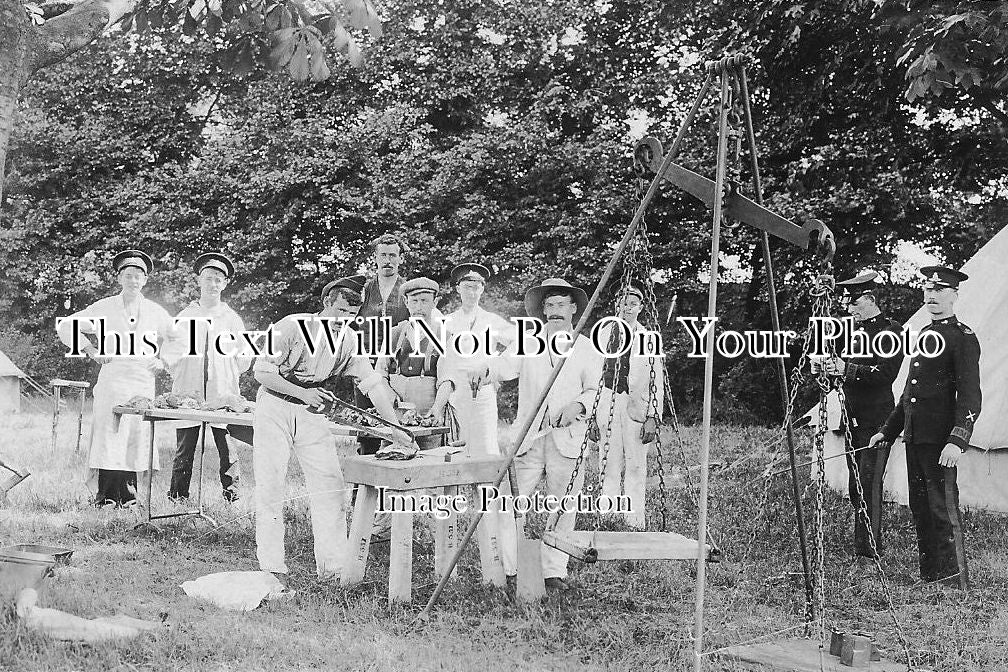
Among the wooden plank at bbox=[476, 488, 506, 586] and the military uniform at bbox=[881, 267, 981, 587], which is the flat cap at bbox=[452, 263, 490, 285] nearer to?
the wooden plank at bbox=[476, 488, 506, 586]

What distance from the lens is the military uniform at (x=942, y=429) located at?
492 centimetres

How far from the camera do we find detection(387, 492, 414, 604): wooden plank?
4.48m

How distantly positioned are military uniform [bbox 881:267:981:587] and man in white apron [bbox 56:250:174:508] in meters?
5.29

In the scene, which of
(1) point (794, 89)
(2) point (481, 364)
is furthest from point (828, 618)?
(1) point (794, 89)

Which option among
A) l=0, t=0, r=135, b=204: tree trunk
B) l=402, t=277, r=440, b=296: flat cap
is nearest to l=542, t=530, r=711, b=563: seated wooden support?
l=402, t=277, r=440, b=296: flat cap

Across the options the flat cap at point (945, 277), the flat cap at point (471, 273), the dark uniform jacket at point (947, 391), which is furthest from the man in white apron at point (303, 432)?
the flat cap at point (945, 277)

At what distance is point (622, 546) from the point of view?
3676 mm

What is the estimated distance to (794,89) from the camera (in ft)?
39.9

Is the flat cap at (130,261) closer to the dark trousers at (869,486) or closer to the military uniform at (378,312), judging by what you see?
the military uniform at (378,312)

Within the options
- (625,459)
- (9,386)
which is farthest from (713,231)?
(9,386)

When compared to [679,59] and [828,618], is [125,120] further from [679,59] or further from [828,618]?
[828,618]

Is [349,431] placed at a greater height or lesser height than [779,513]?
greater

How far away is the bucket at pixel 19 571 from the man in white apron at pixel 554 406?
7.68 ft

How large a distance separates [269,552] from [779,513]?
378cm
